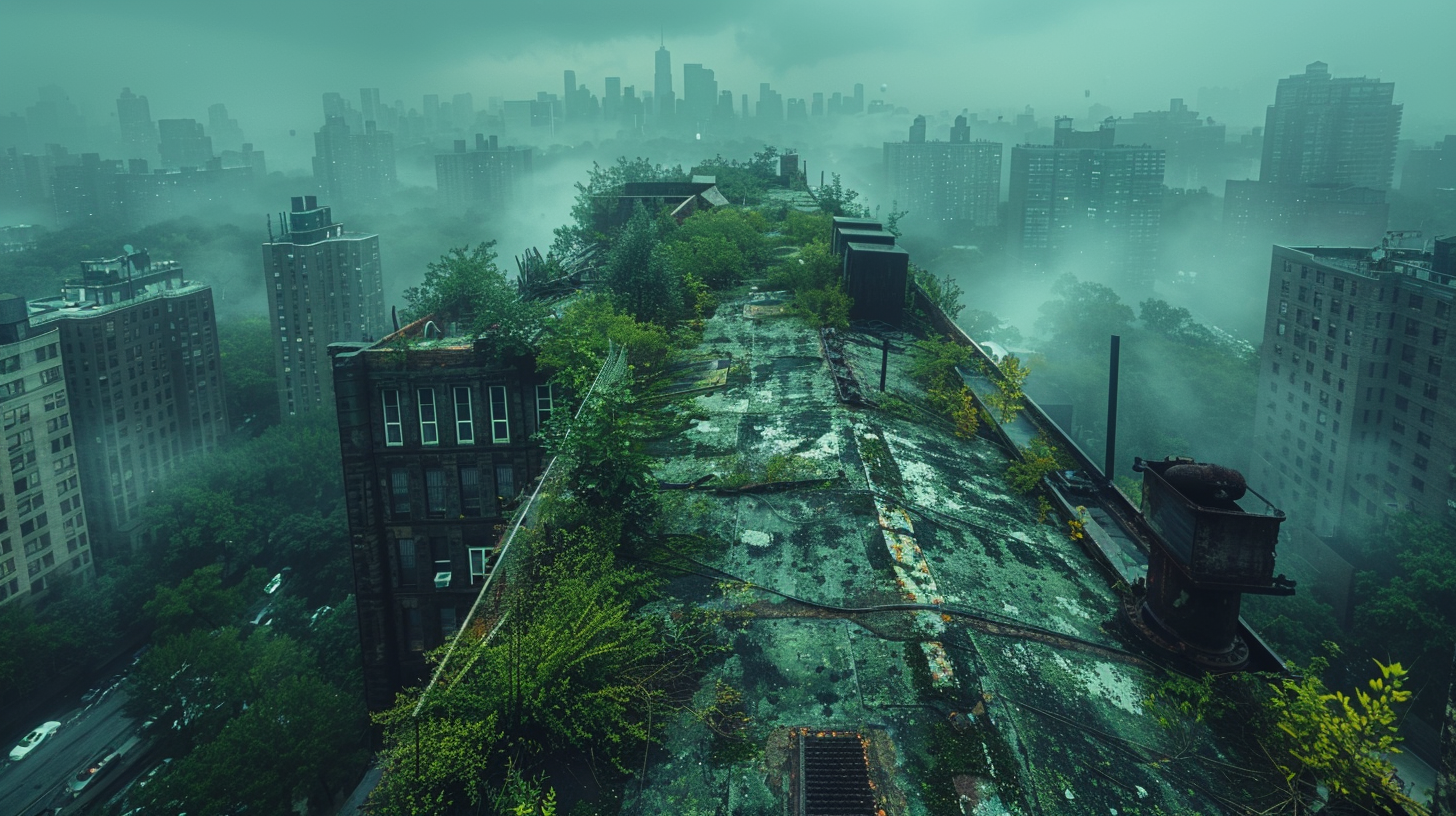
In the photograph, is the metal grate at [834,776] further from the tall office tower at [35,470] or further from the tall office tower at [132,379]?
the tall office tower at [132,379]

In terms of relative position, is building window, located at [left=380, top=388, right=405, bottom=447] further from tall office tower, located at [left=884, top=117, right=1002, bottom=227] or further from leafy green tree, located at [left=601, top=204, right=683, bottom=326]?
tall office tower, located at [left=884, top=117, right=1002, bottom=227]

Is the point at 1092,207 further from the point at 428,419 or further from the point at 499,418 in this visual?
the point at 428,419

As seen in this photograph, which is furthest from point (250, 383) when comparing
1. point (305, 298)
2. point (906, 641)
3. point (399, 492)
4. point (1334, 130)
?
point (1334, 130)

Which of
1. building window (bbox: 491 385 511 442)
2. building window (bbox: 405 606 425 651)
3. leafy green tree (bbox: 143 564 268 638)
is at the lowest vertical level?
leafy green tree (bbox: 143 564 268 638)

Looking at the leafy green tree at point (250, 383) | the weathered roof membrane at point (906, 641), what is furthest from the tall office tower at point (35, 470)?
the weathered roof membrane at point (906, 641)

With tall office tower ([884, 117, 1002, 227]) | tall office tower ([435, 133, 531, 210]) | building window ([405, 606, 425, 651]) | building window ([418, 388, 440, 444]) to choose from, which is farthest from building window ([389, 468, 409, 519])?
tall office tower ([435, 133, 531, 210])
